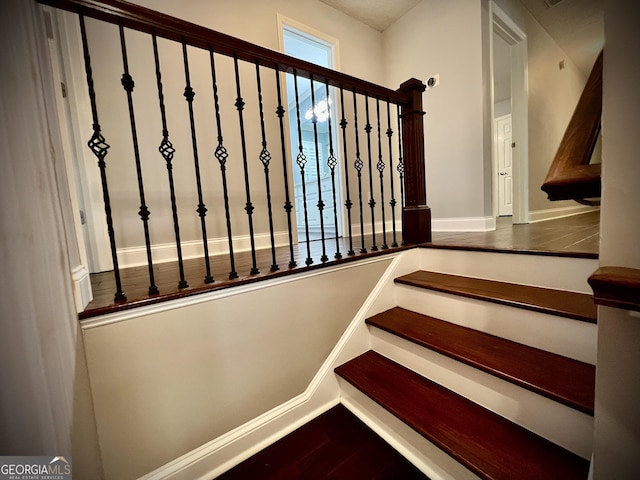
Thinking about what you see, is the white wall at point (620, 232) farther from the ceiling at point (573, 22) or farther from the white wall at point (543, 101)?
the ceiling at point (573, 22)

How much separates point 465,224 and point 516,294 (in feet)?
5.60

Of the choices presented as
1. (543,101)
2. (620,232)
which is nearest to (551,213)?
(543,101)

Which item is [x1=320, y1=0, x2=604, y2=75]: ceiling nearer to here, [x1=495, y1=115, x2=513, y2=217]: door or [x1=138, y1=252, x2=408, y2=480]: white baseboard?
[x1=495, y1=115, x2=513, y2=217]: door

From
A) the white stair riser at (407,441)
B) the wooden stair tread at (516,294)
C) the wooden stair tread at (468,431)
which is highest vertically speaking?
the wooden stair tread at (516,294)

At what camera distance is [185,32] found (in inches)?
36.6

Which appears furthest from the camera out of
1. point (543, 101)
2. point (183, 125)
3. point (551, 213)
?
point (551, 213)

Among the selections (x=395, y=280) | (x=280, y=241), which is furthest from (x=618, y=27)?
(x=280, y=241)

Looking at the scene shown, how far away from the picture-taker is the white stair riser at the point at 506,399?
0.74m

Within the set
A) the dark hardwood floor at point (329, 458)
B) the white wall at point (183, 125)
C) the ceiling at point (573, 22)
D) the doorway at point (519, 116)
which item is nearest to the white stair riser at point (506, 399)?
the dark hardwood floor at point (329, 458)

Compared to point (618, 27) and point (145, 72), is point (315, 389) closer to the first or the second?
point (618, 27)

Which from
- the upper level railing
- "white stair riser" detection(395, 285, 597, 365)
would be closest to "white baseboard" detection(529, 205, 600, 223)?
the upper level railing

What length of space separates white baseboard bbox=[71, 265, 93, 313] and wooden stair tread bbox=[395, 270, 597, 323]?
144 cm

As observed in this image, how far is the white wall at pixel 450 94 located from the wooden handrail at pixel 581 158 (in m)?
2.26

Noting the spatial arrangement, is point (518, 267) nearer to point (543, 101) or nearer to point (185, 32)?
point (185, 32)
